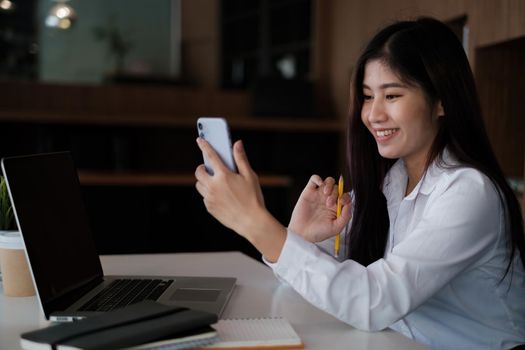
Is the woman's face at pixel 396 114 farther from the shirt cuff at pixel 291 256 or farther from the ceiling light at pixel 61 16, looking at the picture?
the ceiling light at pixel 61 16

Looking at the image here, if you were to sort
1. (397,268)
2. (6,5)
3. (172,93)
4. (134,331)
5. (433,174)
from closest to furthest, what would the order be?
1. (134,331)
2. (397,268)
3. (433,174)
4. (172,93)
5. (6,5)

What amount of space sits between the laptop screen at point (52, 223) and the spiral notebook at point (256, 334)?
13.2 inches

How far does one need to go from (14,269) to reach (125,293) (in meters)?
0.24

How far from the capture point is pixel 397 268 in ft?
3.83

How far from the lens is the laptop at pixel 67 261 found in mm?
1171

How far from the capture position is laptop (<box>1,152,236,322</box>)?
117cm

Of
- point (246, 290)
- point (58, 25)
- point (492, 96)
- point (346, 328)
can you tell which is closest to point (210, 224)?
point (492, 96)

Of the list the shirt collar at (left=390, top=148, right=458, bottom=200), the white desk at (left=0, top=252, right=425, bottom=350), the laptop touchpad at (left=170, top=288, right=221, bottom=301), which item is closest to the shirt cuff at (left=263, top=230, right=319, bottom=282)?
the white desk at (left=0, top=252, right=425, bottom=350)

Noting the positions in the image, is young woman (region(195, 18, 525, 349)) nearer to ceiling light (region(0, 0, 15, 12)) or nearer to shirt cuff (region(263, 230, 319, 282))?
shirt cuff (region(263, 230, 319, 282))

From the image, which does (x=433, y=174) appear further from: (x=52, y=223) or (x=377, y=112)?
(x=52, y=223)

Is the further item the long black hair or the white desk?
the long black hair

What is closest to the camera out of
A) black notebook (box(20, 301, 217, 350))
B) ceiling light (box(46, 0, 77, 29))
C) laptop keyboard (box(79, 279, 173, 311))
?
black notebook (box(20, 301, 217, 350))

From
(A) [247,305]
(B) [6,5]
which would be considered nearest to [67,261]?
(A) [247,305]

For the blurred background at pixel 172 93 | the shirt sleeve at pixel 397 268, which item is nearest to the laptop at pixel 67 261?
the shirt sleeve at pixel 397 268
